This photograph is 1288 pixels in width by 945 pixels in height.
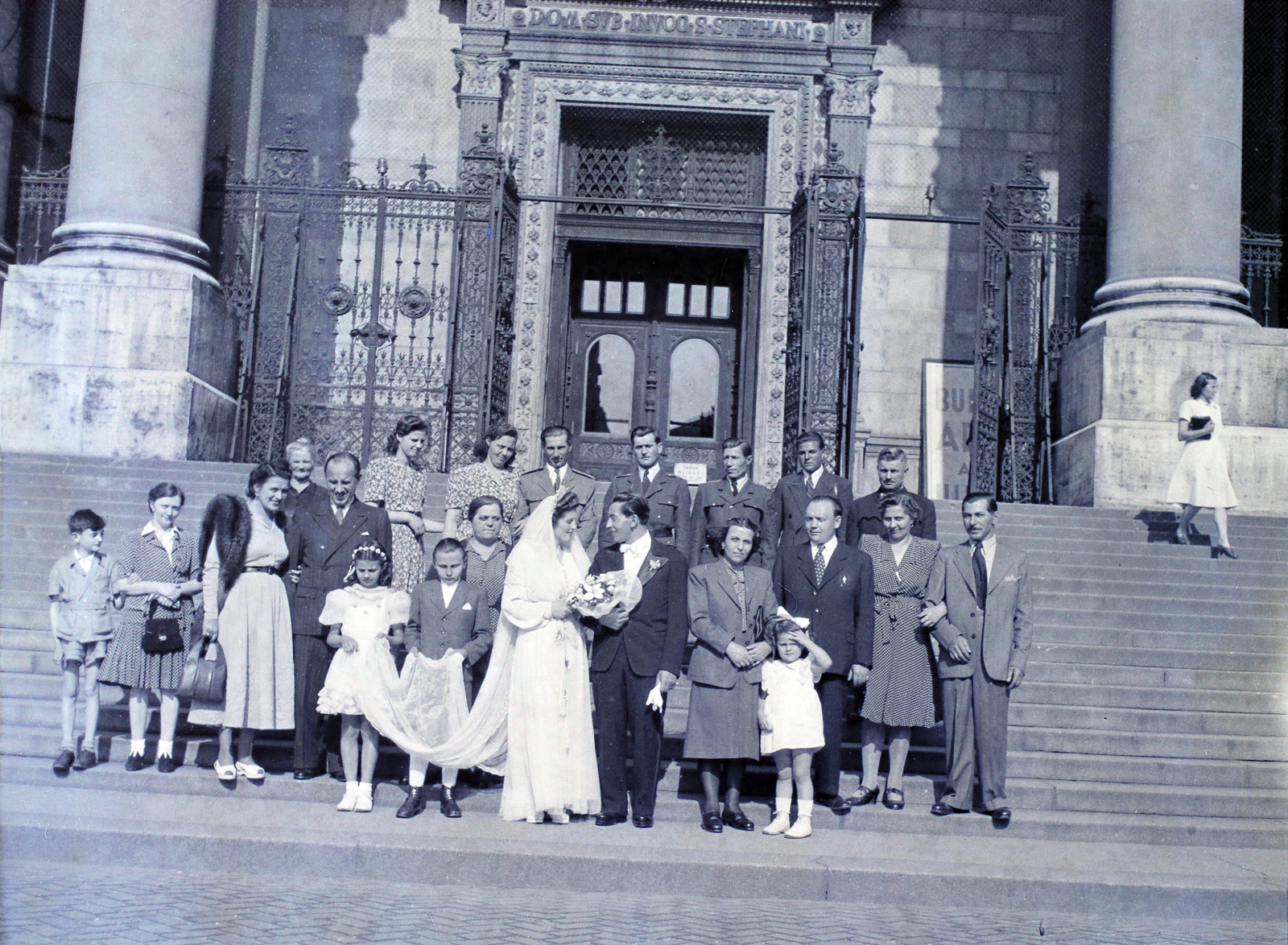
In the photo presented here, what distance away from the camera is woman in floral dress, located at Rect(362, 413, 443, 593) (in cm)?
907

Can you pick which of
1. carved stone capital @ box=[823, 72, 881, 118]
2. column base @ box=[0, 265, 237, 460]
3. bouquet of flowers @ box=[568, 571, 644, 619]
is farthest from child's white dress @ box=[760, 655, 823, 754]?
carved stone capital @ box=[823, 72, 881, 118]

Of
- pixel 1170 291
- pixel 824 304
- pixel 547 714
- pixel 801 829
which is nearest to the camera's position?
pixel 801 829

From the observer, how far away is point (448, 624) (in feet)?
26.4

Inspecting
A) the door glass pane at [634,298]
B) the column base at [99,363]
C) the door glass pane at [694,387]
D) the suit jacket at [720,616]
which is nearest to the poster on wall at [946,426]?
the door glass pane at [694,387]

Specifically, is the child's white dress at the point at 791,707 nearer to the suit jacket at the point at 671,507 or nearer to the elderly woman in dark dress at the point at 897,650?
the elderly woman in dark dress at the point at 897,650

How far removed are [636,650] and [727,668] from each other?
21.4 inches

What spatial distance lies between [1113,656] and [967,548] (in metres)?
2.23

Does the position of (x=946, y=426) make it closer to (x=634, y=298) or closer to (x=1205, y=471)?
(x=634, y=298)

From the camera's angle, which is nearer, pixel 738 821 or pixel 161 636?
pixel 738 821

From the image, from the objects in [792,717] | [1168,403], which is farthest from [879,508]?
[1168,403]

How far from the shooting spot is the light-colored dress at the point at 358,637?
25.6 ft

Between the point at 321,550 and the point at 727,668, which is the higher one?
the point at 321,550

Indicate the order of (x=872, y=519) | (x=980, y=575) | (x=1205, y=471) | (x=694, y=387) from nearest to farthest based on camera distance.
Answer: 1. (x=980, y=575)
2. (x=872, y=519)
3. (x=1205, y=471)
4. (x=694, y=387)

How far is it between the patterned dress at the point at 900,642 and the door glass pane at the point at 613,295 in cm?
1061
